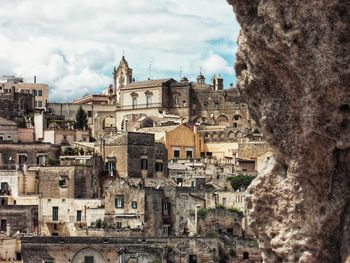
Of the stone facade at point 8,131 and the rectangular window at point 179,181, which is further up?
the stone facade at point 8,131

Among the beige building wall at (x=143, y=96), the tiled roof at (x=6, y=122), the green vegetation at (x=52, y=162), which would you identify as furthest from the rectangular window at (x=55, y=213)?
the beige building wall at (x=143, y=96)

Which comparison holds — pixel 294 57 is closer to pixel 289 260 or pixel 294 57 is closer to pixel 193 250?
pixel 289 260

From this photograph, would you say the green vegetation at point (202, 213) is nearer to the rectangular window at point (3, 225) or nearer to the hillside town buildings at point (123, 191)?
the hillside town buildings at point (123, 191)

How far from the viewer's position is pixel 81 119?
2532 inches

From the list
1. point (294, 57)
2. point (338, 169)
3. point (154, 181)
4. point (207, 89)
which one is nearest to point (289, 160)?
point (338, 169)

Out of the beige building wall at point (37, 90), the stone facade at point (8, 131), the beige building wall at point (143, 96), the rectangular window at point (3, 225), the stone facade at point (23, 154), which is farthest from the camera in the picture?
the beige building wall at point (37, 90)

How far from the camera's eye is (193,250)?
37688 millimetres

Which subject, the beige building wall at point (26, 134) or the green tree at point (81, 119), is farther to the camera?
the green tree at point (81, 119)

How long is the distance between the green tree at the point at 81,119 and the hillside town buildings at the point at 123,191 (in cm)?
154

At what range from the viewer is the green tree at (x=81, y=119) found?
61.5 m

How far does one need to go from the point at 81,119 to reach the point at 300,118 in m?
52.8

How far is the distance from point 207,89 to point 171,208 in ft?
99.3

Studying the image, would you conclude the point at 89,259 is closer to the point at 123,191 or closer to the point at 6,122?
the point at 123,191

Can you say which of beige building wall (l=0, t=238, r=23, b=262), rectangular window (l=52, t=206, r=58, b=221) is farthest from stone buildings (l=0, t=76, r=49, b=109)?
beige building wall (l=0, t=238, r=23, b=262)
